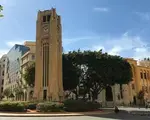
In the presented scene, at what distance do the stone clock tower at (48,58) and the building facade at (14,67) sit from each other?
102 feet

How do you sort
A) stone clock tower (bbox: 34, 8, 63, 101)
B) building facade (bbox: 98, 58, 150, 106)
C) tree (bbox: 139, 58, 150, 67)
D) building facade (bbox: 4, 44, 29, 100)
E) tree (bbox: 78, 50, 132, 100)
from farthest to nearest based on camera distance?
tree (bbox: 139, 58, 150, 67) < building facade (bbox: 4, 44, 29, 100) < building facade (bbox: 98, 58, 150, 106) < tree (bbox: 78, 50, 132, 100) < stone clock tower (bbox: 34, 8, 63, 101)

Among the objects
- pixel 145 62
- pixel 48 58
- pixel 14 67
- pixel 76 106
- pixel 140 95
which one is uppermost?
pixel 145 62

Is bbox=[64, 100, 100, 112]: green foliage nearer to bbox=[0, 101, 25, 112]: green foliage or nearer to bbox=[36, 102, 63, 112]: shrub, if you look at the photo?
bbox=[36, 102, 63, 112]: shrub

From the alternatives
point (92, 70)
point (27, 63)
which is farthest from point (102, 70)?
point (27, 63)

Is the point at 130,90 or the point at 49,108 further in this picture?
the point at 130,90

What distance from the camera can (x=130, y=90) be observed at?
76812mm

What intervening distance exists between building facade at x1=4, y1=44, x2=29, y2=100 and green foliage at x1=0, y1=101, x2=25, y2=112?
4828 centimetres

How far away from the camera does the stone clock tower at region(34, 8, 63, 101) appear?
165 ft

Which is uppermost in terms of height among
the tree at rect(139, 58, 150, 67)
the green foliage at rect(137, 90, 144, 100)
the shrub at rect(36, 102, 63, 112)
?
the tree at rect(139, 58, 150, 67)

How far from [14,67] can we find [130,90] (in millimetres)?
43165

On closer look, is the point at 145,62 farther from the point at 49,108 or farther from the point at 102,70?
the point at 49,108

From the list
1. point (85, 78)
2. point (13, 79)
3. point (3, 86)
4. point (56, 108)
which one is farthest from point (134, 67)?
point (3, 86)

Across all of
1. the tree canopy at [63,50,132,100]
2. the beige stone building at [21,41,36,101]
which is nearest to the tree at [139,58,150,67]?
the tree canopy at [63,50,132,100]

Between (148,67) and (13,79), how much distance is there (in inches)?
1879
